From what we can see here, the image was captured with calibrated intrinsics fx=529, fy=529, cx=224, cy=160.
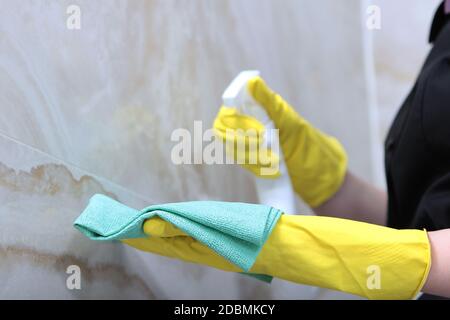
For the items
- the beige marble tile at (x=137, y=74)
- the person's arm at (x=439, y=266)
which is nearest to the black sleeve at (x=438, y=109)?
the person's arm at (x=439, y=266)

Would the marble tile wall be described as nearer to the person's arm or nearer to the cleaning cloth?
the cleaning cloth

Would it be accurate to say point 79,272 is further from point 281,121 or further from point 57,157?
point 281,121

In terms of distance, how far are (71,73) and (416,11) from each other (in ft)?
2.89

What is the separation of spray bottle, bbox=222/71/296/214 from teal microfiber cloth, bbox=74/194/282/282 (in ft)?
0.72

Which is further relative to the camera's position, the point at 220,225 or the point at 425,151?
the point at 425,151

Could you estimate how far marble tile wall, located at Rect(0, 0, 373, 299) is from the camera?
0.50 m

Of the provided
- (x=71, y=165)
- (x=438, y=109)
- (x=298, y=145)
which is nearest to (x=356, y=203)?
(x=298, y=145)

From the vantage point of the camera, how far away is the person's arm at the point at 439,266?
49 centimetres

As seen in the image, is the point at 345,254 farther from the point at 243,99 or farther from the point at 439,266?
the point at 243,99

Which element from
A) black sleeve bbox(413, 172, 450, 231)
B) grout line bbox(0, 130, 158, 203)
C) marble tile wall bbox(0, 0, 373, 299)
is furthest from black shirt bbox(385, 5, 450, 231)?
grout line bbox(0, 130, 158, 203)

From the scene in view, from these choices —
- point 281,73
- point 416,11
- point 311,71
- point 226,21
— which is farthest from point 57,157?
point 416,11

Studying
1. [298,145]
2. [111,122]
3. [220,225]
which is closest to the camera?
[220,225]

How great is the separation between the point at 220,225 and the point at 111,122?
0.22 metres

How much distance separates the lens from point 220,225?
0.46 metres
